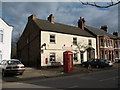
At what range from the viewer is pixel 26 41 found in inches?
1200

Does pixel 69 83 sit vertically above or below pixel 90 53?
below

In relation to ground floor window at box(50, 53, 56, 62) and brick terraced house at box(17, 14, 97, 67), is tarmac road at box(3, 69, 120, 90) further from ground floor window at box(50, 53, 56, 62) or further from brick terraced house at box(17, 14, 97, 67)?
ground floor window at box(50, 53, 56, 62)

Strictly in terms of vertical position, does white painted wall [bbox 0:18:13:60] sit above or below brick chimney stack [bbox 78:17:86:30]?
below

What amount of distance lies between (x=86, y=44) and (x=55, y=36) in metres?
8.60

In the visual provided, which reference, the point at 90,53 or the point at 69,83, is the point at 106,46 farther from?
the point at 69,83

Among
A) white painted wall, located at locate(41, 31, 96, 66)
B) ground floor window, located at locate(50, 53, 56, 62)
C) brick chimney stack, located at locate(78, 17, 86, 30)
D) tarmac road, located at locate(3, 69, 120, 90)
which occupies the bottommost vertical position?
tarmac road, located at locate(3, 69, 120, 90)

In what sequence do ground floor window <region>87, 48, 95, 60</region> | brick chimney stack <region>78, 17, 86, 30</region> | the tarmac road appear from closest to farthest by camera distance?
1. the tarmac road
2. ground floor window <region>87, 48, 95, 60</region>
3. brick chimney stack <region>78, 17, 86, 30</region>

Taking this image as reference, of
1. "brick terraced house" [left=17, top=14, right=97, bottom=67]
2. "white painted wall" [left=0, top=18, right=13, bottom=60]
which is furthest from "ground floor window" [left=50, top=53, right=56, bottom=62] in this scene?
"white painted wall" [left=0, top=18, right=13, bottom=60]

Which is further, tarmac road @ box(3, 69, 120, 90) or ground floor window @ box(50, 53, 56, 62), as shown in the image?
ground floor window @ box(50, 53, 56, 62)

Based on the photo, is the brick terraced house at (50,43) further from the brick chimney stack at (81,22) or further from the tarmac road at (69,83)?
the tarmac road at (69,83)

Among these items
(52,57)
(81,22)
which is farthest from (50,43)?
(81,22)

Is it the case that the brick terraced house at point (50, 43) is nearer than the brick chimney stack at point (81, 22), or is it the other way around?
the brick terraced house at point (50, 43)

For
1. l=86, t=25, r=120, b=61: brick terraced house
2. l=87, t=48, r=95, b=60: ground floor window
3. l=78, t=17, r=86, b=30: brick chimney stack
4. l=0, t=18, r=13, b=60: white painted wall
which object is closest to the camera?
l=0, t=18, r=13, b=60: white painted wall


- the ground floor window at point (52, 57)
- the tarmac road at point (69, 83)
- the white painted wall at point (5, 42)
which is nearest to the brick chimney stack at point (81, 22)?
the ground floor window at point (52, 57)
